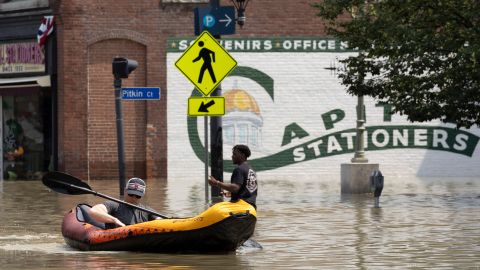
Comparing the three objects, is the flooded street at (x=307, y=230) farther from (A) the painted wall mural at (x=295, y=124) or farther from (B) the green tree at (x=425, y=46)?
(A) the painted wall mural at (x=295, y=124)

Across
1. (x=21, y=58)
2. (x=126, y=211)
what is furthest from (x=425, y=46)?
(x=21, y=58)

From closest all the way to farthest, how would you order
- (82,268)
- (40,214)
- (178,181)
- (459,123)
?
1. (82,268)
2. (40,214)
3. (459,123)
4. (178,181)

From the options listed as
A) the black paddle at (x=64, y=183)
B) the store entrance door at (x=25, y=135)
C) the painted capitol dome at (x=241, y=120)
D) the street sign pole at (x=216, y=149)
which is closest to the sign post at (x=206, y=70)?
the street sign pole at (x=216, y=149)

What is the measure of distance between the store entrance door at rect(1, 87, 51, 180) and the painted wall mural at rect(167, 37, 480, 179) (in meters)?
4.01

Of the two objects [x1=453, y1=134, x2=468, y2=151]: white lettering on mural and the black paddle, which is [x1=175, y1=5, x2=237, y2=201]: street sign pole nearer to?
the black paddle

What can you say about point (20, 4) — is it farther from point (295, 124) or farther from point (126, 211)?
point (126, 211)

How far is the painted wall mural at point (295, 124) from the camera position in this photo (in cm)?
3856

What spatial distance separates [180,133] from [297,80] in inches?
149

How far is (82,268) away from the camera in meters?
14.8

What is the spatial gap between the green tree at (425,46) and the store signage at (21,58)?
13.6 m

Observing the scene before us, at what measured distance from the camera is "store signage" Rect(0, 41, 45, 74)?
38.9m

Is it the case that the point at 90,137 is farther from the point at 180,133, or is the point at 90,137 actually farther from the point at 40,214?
the point at 40,214

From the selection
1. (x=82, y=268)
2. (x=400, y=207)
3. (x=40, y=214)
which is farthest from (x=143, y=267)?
(x=400, y=207)

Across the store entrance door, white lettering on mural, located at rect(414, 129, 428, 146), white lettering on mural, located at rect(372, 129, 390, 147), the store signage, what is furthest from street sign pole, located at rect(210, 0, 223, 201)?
white lettering on mural, located at rect(414, 129, 428, 146)
